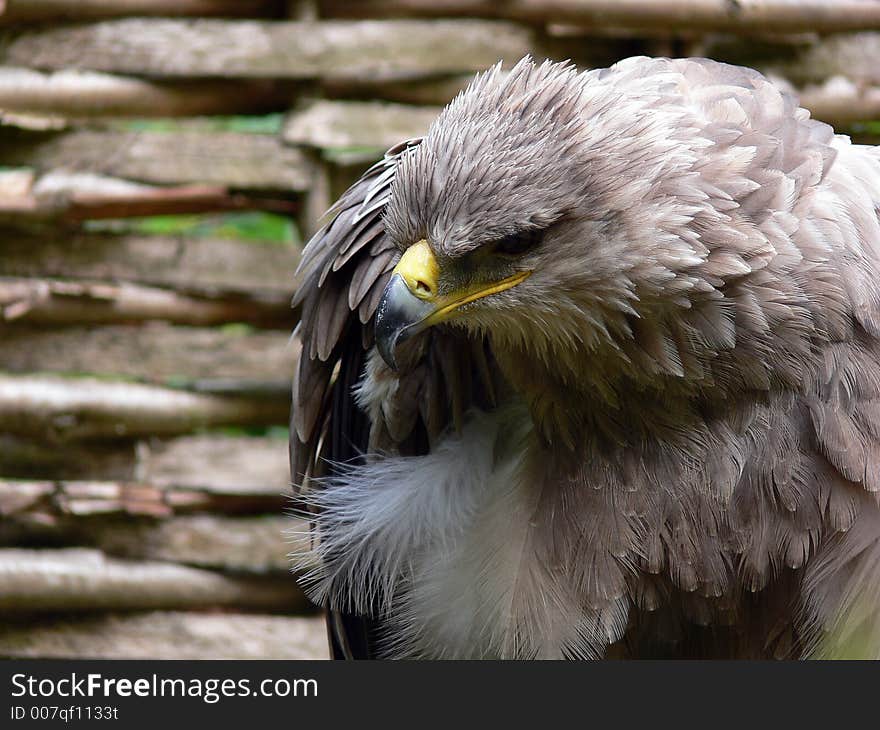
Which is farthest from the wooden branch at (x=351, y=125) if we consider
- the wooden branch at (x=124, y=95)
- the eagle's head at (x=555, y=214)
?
the eagle's head at (x=555, y=214)

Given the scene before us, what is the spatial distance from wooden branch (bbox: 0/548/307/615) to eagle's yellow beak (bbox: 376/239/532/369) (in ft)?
5.69

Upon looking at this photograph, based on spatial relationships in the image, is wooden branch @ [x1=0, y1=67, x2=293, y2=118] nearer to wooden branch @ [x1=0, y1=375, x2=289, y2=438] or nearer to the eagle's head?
wooden branch @ [x1=0, y1=375, x2=289, y2=438]

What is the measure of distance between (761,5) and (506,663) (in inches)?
90.6

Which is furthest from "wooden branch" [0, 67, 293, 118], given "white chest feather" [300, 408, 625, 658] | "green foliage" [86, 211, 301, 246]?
"white chest feather" [300, 408, 625, 658]

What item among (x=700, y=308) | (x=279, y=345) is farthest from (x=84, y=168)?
(x=700, y=308)

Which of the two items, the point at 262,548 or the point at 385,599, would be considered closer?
the point at 385,599

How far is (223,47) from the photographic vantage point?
3.48 meters

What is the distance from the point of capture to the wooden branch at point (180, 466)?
11.6ft

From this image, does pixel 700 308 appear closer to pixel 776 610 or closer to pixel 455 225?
pixel 455 225

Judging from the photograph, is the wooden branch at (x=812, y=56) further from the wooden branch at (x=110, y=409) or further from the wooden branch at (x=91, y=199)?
the wooden branch at (x=110, y=409)

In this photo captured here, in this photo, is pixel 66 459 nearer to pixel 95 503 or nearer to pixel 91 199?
pixel 95 503

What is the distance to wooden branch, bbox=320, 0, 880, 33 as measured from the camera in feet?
11.4

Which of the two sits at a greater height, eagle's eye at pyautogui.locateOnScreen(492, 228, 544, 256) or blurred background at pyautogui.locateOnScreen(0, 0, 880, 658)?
eagle's eye at pyautogui.locateOnScreen(492, 228, 544, 256)

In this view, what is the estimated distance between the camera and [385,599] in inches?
105
